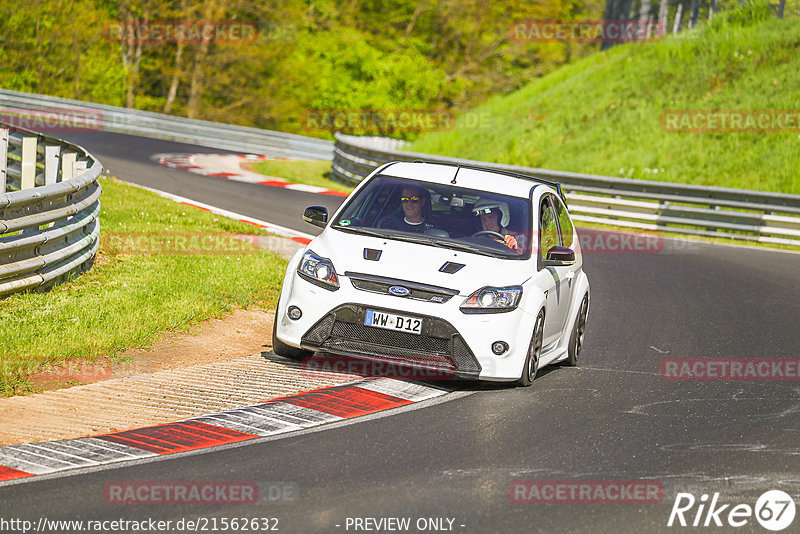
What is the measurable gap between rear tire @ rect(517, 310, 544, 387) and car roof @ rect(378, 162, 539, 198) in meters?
1.38

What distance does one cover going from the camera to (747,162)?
2659cm

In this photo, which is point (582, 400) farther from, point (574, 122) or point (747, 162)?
point (574, 122)

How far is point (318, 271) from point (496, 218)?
1706 millimetres

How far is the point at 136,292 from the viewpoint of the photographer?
10.4 m

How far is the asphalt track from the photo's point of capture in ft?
17.1

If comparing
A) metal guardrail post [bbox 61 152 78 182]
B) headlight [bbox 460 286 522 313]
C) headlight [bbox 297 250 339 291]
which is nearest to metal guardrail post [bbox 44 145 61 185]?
metal guardrail post [bbox 61 152 78 182]

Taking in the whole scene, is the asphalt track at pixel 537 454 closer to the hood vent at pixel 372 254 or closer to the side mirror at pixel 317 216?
the hood vent at pixel 372 254

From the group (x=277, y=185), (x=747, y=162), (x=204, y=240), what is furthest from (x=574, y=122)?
(x=204, y=240)

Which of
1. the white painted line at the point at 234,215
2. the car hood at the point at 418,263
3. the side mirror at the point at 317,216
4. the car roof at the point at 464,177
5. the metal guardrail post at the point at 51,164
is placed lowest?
the white painted line at the point at 234,215

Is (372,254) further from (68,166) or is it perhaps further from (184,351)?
(68,166)

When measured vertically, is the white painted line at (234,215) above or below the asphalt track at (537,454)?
below

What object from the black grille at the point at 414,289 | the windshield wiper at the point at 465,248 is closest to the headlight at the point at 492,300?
the black grille at the point at 414,289

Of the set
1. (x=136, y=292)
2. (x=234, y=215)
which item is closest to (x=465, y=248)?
(x=136, y=292)

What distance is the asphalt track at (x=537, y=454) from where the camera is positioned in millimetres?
5215
